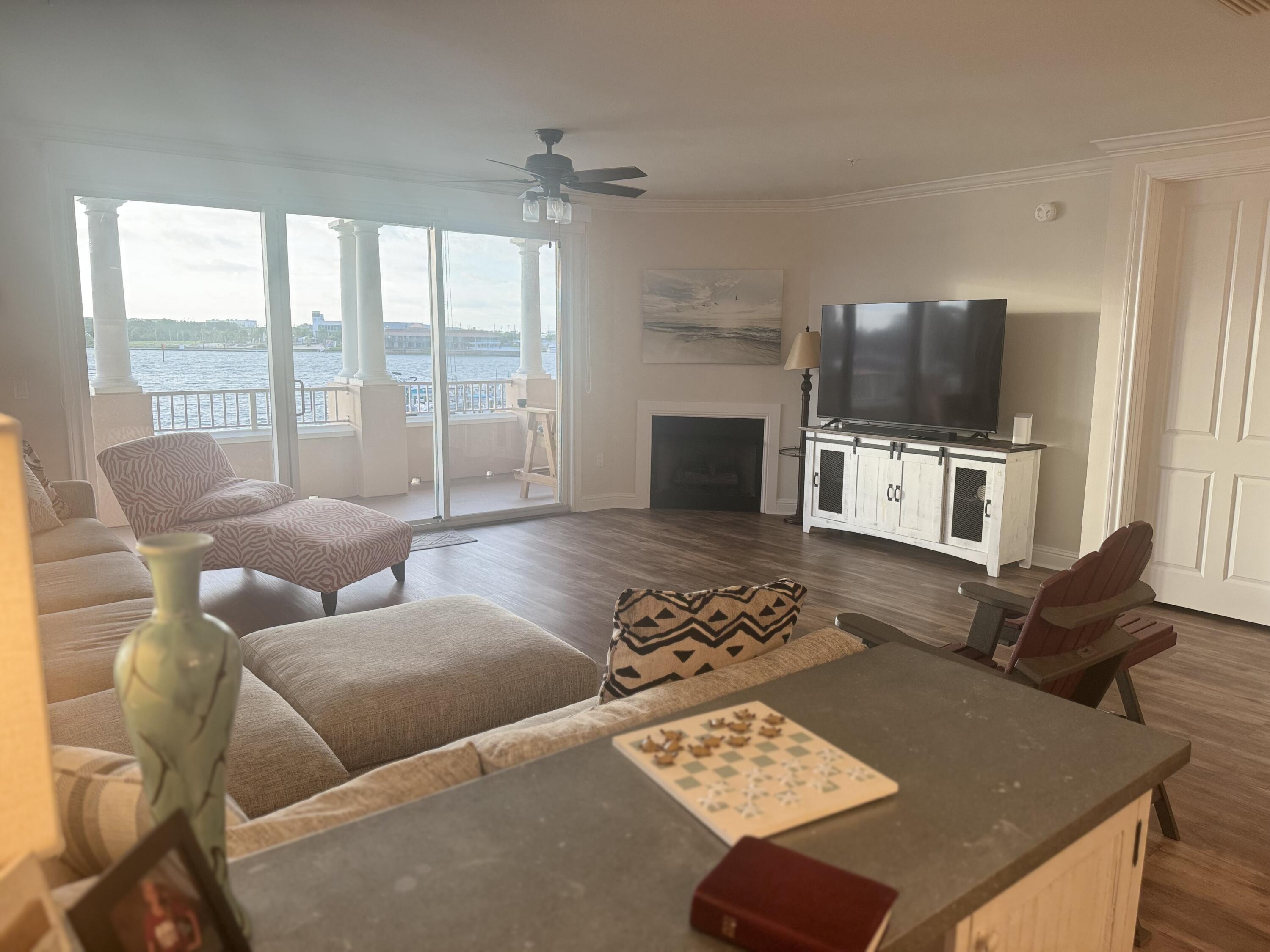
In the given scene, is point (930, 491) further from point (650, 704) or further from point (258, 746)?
point (258, 746)

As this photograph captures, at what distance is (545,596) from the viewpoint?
4.54m

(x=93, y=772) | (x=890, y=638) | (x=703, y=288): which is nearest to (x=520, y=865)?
(x=93, y=772)

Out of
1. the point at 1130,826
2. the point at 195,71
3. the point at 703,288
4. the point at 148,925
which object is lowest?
the point at 1130,826

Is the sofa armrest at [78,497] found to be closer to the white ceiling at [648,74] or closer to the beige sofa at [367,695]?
the beige sofa at [367,695]

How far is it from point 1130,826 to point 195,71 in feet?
13.4

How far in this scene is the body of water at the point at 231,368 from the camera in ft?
16.7

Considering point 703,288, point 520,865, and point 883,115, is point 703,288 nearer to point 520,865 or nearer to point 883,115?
point 883,115

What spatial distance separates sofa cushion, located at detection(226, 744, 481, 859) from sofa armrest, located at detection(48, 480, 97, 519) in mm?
3754

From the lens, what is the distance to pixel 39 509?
12.6 ft

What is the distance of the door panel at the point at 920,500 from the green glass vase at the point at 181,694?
506 centimetres

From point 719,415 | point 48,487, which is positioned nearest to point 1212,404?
point 719,415

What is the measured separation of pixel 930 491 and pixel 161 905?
5208 millimetres

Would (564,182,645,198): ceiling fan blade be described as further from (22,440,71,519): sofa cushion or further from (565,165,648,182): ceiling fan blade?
(22,440,71,519): sofa cushion

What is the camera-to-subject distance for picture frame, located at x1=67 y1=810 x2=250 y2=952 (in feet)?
2.25
